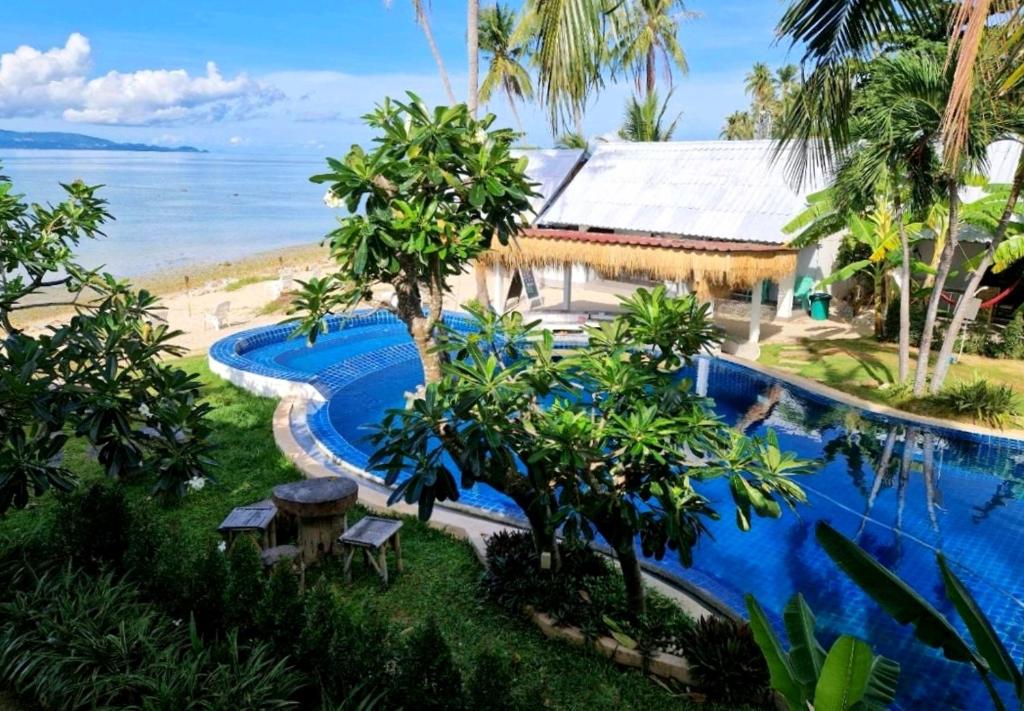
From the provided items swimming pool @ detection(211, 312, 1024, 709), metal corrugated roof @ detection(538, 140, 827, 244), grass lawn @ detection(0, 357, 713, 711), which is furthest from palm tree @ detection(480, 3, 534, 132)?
grass lawn @ detection(0, 357, 713, 711)

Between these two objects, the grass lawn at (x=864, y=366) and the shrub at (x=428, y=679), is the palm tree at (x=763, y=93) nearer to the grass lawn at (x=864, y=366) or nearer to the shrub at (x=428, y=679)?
the grass lawn at (x=864, y=366)

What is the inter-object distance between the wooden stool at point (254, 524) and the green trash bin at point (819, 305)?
1519 cm

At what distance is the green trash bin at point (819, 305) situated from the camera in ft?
59.1

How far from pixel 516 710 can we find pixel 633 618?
209cm

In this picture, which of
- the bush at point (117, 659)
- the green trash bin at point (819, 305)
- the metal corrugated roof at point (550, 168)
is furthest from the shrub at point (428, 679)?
the metal corrugated roof at point (550, 168)

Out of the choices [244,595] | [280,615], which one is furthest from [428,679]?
[244,595]

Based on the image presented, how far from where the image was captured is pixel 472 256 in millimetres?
6027

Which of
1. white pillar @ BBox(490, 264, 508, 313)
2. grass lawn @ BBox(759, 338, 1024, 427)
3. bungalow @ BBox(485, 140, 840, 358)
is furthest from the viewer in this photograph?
white pillar @ BBox(490, 264, 508, 313)

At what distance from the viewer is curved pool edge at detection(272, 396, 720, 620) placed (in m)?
6.50

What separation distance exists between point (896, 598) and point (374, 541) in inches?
176

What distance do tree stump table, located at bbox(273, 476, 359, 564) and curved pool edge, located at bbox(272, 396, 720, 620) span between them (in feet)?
2.30

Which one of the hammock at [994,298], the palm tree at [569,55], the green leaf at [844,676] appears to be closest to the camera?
the green leaf at [844,676]

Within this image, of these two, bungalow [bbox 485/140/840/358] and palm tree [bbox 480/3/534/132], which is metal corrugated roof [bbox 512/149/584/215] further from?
palm tree [bbox 480/3/534/132]

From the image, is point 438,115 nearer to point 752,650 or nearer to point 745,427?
point 752,650
